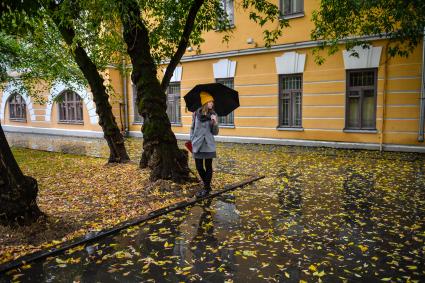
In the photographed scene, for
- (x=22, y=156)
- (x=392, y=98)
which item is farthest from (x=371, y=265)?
(x=22, y=156)

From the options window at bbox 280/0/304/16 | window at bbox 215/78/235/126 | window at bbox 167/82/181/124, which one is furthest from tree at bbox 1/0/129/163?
window at bbox 280/0/304/16

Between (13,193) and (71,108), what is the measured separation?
713 inches

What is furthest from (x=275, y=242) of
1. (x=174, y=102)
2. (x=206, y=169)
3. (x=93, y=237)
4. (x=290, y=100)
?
(x=174, y=102)

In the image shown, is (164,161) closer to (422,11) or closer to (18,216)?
(18,216)

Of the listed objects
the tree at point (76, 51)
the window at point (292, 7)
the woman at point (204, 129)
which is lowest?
the woman at point (204, 129)

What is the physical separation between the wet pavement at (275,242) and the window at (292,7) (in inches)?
324

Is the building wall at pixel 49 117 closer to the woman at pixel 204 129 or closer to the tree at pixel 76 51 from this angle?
the tree at pixel 76 51

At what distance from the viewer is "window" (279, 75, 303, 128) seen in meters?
14.8

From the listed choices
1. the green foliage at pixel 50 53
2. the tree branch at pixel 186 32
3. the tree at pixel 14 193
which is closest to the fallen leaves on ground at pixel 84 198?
the tree at pixel 14 193

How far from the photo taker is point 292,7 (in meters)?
14.5

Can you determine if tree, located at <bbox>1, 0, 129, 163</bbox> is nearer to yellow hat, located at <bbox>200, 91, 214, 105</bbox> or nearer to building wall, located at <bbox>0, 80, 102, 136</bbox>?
yellow hat, located at <bbox>200, 91, 214, 105</bbox>

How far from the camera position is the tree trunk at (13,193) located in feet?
16.1

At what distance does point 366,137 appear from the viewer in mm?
13289

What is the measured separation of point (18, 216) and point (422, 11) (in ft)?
26.2
